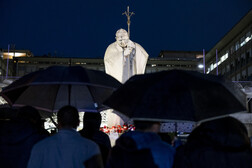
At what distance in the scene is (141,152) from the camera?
8.23 feet

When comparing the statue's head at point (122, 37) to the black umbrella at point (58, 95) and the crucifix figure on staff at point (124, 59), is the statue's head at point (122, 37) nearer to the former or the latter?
the crucifix figure on staff at point (124, 59)

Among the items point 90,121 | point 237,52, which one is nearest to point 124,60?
point 90,121

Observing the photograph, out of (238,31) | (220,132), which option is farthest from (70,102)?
(238,31)

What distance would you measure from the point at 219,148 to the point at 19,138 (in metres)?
2.09

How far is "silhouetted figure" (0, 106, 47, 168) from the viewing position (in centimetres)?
335

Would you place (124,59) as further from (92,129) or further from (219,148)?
(219,148)

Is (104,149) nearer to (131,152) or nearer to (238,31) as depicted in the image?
(131,152)

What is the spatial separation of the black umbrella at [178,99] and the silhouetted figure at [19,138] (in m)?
1.01

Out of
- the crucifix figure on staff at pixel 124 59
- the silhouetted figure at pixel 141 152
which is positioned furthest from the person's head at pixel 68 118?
the crucifix figure on staff at pixel 124 59

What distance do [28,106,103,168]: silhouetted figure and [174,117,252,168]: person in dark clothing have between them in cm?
82

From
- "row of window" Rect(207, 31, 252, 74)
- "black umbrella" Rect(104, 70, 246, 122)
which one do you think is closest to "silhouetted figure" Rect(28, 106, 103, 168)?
"black umbrella" Rect(104, 70, 246, 122)

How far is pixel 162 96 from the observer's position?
2.91 metres

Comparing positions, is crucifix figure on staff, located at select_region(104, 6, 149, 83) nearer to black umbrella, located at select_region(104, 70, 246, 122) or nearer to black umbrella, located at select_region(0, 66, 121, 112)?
black umbrella, located at select_region(0, 66, 121, 112)

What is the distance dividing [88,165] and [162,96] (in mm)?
946
